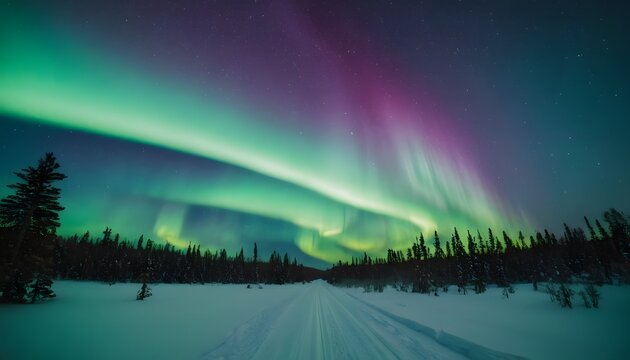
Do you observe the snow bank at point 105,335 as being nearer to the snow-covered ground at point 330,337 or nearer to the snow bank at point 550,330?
the snow-covered ground at point 330,337

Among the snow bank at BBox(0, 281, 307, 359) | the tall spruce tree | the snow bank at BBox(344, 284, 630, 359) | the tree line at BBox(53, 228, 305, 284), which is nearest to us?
the snow bank at BBox(344, 284, 630, 359)

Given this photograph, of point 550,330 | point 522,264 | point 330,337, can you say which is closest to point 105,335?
point 330,337

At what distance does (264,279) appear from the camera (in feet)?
421

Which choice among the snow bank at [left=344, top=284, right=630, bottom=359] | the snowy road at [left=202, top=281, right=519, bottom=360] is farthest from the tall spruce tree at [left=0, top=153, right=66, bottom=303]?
the snow bank at [left=344, top=284, right=630, bottom=359]

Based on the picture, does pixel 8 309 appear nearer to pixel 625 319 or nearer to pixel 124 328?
pixel 124 328

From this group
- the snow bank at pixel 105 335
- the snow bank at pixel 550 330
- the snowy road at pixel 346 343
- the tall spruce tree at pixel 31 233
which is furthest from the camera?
the tall spruce tree at pixel 31 233

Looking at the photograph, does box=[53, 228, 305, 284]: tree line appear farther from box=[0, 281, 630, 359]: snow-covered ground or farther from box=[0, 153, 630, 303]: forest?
box=[0, 281, 630, 359]: snow-covered ground

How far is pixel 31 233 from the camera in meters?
16.1

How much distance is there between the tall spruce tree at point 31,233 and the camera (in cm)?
1466

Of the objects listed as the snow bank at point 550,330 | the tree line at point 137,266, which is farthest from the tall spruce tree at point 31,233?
the tree line at point 137,266

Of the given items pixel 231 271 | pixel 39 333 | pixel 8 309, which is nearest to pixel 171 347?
pixel 39 333

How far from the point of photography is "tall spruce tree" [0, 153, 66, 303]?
1466cm

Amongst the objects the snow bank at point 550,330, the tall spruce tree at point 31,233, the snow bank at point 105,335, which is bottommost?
the snow bank at point 105,335

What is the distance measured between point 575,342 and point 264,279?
5296 inches
